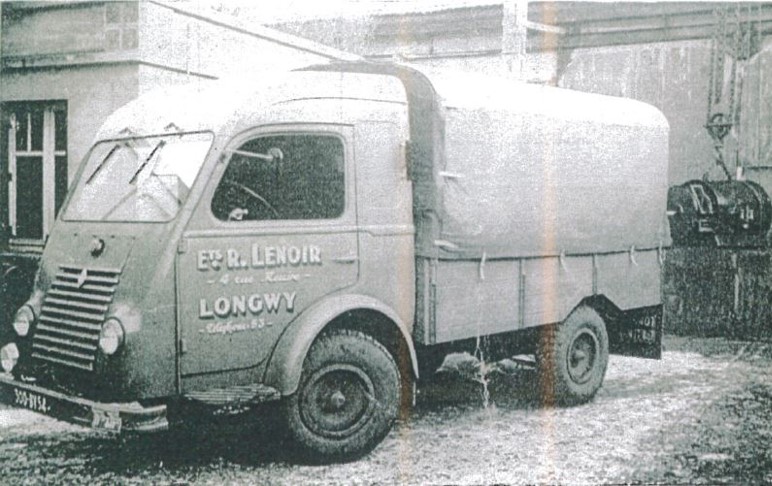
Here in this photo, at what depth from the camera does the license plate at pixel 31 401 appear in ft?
16.6

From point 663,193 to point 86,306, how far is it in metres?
5.24

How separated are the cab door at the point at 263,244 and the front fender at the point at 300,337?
0.07 m

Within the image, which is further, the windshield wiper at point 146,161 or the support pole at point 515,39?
the support pole at point 515,39

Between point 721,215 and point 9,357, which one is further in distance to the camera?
point 721,215

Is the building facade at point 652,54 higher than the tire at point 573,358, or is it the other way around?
the building facade at point 652,54

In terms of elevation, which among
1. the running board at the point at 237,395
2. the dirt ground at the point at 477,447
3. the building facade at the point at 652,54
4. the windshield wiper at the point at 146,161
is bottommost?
the dirt ground at the point at 477,447

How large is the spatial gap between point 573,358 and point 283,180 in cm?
322

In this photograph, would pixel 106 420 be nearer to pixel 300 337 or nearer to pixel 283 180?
pixel 300 337

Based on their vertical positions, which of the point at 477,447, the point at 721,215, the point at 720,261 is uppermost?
the point at 721,215

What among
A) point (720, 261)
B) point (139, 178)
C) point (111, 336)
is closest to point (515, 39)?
point (720, 261)

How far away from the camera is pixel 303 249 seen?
214 inches

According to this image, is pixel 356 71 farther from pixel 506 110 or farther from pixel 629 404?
pixel 629 404

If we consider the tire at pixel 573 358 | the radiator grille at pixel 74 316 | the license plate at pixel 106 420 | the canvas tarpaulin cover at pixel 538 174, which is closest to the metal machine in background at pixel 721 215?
the canvas tarpaulin cover at pixel 538 174

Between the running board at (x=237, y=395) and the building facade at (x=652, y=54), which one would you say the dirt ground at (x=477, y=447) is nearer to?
the running board at (x=237, y=395)
